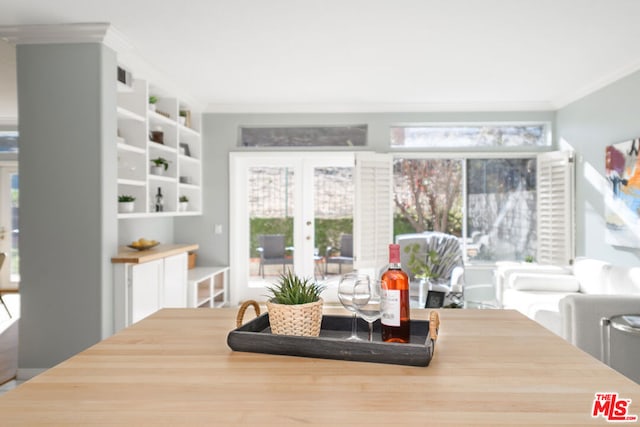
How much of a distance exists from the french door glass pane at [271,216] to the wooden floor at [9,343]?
2.74 meters

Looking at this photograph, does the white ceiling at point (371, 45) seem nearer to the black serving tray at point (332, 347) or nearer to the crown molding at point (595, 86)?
the crown molding at point (595, 86)

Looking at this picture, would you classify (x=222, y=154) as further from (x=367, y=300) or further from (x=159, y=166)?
(x=367, y=300)

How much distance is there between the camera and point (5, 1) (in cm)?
297

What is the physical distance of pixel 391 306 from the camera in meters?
1.24

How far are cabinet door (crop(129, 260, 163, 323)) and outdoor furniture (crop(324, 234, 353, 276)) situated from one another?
2517mm

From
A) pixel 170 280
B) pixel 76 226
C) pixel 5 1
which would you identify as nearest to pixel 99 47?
pixel 5 1

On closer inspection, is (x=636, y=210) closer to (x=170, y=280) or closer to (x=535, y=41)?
(x=535, y=41)

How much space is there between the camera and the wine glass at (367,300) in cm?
126

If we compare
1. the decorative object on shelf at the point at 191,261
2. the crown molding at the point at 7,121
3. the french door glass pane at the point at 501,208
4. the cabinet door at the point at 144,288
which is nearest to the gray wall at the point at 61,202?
the cabinet door at the point at 144,288

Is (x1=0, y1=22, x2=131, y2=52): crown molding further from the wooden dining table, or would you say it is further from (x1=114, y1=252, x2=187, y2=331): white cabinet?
the wooden dining table

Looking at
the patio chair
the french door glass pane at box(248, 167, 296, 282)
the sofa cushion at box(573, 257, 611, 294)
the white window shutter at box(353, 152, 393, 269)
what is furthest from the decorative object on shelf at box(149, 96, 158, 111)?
the sofa cushion at box(573, 257, 611, 294)

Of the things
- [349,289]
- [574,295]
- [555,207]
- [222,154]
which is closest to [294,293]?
[349,289]

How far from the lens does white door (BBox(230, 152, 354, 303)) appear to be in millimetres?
6113

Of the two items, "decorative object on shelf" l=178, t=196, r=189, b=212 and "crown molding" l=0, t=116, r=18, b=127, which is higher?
"crown molding" l=0, t=116, r=18, b=127
